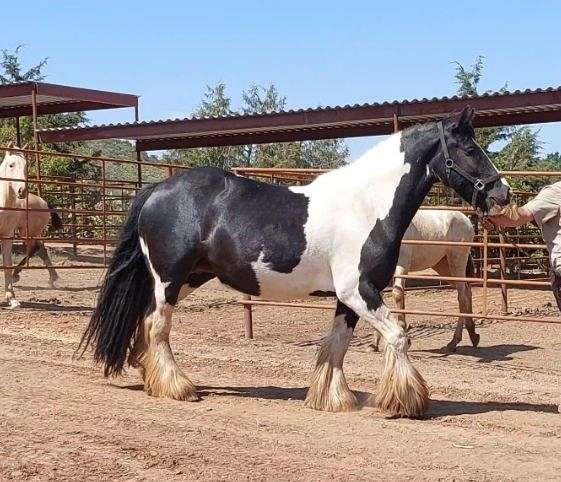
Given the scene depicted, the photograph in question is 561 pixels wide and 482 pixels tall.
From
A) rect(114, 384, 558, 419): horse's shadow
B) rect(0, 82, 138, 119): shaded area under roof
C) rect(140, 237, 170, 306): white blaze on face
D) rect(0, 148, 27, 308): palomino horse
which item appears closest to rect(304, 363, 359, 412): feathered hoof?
rect(114, 384, 558, 419): horse's shadow

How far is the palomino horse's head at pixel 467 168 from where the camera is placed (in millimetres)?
5246

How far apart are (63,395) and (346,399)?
5.96 ft

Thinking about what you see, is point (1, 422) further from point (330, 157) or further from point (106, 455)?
point (330, 157)

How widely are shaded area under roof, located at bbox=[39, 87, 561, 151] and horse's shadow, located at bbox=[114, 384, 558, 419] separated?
6947mm

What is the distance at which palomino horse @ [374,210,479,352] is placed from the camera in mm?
8703

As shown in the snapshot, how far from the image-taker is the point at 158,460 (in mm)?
3869

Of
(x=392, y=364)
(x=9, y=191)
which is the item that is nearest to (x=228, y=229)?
(x=392, y=364)

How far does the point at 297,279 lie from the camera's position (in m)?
5.44

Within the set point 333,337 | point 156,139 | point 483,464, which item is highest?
point 156,139

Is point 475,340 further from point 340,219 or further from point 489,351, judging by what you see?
point 340,219

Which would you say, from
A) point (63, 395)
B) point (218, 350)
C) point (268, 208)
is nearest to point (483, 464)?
point (268, 208)

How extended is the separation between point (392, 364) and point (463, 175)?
51.2 inches

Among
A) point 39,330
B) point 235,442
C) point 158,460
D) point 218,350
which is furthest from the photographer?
point 39,330

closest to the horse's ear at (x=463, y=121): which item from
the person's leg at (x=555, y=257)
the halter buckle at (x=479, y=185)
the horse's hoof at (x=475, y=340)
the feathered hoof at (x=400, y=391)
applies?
the halter buckle at (x=479, y=185)
